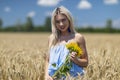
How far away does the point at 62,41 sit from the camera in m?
4.14

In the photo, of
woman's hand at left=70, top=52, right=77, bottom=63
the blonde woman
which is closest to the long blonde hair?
the blonde woman

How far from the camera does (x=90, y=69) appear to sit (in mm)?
4176

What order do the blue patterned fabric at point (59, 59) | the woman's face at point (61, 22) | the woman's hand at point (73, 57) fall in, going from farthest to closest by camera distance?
the woman's face at point (61, 22), the blue patterned fabric at point (59, 59), the woman's hand at point (73, 57)

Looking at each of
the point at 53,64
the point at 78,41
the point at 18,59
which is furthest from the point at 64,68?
the point at 18,59

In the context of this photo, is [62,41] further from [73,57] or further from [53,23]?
[73,57]

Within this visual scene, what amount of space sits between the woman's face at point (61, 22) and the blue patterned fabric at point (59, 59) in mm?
195

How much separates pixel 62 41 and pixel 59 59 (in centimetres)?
24

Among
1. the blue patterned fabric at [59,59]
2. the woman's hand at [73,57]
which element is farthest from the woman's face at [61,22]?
the woman's hand at [73,57]

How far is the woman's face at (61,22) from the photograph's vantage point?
4.03 meters

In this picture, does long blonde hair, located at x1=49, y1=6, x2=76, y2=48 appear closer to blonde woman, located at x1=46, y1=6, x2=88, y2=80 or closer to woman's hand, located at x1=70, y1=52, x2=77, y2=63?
blonde woman, located at x1=46, y1=6, x2=88, y2=80

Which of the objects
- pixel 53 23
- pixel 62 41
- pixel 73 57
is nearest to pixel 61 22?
pixel 53 23

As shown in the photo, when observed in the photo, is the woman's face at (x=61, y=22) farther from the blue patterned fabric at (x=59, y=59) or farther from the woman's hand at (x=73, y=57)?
the woman's hand at (x=73, y=57)

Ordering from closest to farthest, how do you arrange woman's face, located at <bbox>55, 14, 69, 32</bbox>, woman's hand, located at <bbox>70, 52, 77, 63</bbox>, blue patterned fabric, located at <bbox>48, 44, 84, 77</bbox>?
woman's hand, located at <bbox>70, 52, 77, 63</bbox>, blue patterned fabric, located at <bbox>48, 44, 84, 77</bbox>, woman's face, located at <bbox>55, 14, 69, 32</bbox>

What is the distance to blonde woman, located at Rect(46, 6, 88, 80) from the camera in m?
3.96
